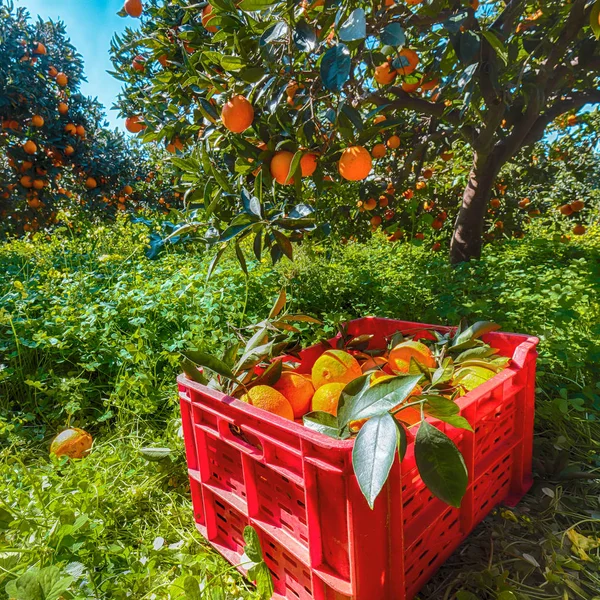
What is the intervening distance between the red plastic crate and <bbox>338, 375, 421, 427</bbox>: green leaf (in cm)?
6

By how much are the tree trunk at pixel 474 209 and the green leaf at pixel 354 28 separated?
231 centimetres

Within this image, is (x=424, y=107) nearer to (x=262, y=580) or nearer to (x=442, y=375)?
(x=442, y=375)

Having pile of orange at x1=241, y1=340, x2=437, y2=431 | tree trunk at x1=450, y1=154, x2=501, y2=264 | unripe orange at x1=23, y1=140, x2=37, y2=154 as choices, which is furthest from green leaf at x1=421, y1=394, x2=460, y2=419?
unripe orange at x1=23, y1=140, x2=37, y2=154

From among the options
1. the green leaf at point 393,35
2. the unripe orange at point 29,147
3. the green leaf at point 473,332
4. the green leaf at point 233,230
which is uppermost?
the unripe orange at point 29,147

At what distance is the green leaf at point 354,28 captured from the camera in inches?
30.3

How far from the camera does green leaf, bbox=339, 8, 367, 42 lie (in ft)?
2.53

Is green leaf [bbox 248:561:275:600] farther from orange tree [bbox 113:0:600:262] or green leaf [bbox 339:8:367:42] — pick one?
green leaf [bbox 339:8:367:42]

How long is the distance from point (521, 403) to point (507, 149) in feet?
7.26

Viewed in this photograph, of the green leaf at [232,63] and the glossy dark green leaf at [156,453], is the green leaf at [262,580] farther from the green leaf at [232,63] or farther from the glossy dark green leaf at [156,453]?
the green leaf at [232,63]

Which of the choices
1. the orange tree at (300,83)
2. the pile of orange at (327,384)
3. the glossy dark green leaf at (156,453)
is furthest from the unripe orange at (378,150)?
the glossy dark green leaf at (156,453)

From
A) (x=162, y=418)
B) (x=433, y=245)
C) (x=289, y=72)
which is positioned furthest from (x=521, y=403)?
(x=433, y=245)

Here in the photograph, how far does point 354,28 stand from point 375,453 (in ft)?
2.49

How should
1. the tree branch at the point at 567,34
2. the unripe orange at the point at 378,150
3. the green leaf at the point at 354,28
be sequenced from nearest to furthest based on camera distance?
the green leaf at the point at 354,28, the tree branch at the point at 567,34, the unripe orange at the point at 378,150

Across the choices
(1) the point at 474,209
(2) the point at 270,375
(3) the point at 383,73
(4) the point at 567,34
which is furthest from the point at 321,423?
(1) the point at 474,209
